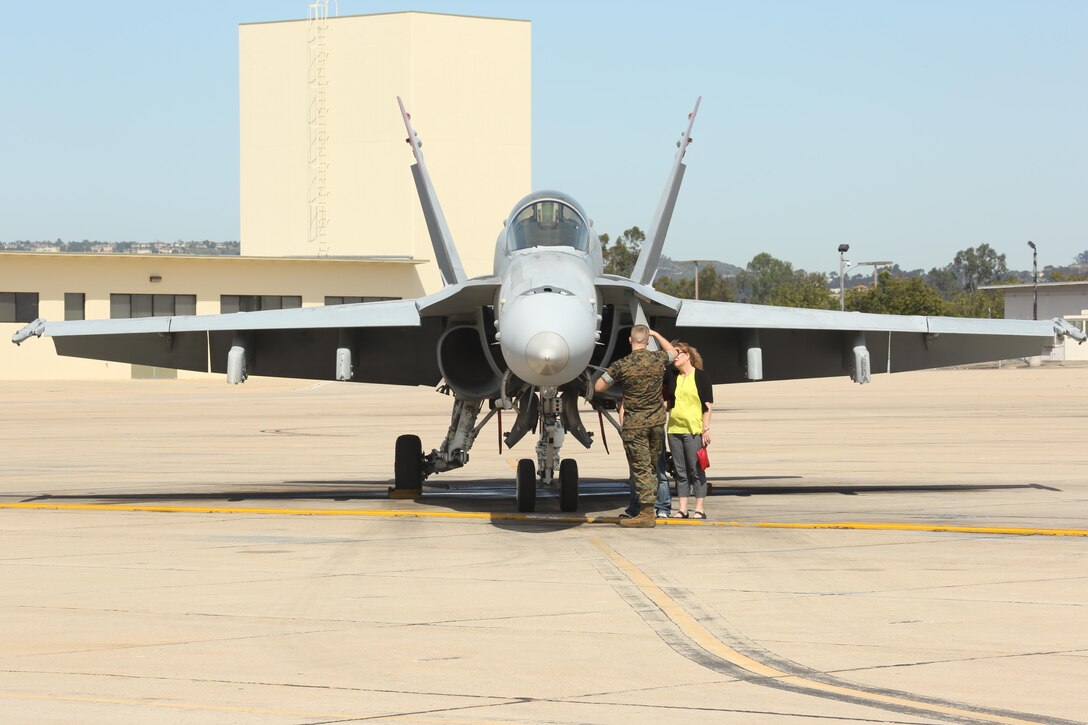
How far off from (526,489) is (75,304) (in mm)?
51708

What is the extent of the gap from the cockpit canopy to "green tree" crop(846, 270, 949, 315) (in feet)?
315

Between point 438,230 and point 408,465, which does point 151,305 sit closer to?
point 438,230

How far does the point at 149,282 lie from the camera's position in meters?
61.3

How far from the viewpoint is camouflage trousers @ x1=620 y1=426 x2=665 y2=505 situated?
12.6 meters

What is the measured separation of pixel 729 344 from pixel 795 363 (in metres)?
0.92

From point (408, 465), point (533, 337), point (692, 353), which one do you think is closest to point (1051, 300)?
point (408, 465)

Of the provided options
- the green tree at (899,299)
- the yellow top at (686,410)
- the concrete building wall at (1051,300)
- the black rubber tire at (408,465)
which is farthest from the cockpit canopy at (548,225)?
the concrete building wall at (1051,300)

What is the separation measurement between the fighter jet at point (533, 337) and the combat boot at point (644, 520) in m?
1.31

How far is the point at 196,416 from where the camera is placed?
37.3 m

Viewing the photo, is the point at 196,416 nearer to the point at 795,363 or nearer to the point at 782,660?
the point at 795,363

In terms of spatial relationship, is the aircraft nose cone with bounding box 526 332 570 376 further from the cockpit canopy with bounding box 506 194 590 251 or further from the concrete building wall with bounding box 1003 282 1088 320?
the concrete building wall with bounding box 1003 282 1088 320

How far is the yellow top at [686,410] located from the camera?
13.2 meters

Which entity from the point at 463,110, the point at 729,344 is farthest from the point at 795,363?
the point at 463,110

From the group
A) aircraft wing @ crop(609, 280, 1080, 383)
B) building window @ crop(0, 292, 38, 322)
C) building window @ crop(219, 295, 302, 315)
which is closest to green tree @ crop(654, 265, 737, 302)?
building window @ crop(219, 295, 302, 315)
